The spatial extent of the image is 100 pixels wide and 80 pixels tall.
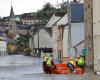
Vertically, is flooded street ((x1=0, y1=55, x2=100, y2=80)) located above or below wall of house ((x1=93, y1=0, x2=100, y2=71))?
below

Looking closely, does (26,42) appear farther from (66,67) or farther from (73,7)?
(66,67)

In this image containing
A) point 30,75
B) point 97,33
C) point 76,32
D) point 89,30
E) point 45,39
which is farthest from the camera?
point 45,39

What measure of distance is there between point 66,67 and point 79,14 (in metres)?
27.4

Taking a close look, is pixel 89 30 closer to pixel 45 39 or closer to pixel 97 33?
pixel 97 33

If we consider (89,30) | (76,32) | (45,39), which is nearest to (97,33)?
(89,30)

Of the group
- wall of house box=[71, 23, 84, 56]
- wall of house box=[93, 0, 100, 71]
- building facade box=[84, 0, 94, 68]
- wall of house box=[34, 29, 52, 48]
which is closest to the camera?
wall of house box=[93, 0, 100, 71]

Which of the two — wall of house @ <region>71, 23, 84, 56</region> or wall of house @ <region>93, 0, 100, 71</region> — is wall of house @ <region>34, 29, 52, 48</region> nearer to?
wall of house @ <region>71, 23, 84, 56</region>

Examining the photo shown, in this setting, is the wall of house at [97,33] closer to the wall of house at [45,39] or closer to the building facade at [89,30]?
the building facade at [89,30]

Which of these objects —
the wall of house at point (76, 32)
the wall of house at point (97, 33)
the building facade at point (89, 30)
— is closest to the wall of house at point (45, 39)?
the wall of house at point (76, 32)

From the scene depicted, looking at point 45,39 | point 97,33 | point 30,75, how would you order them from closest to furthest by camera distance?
point 30,75, point 97,33, point 45,39

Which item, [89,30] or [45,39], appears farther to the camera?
[45,39]

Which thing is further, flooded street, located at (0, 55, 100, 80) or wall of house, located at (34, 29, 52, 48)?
wall of house, located at (34, 29, 52, 48)

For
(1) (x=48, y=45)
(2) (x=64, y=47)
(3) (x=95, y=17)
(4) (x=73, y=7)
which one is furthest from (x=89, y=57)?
(1) (x=48, y=45)

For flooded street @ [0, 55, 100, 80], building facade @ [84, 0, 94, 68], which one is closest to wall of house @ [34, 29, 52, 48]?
flooded street @ [0, 55, 100, 80]
